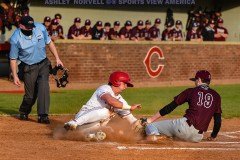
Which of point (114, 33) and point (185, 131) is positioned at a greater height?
point (114, 33)

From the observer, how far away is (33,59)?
12.4 m

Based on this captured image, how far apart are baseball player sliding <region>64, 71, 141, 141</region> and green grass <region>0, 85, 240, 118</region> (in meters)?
4.39

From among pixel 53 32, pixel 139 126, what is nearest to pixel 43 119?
pixel 139 126

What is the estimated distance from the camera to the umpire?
39.9 feet

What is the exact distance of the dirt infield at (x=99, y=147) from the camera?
Answer: 8938 millimetres

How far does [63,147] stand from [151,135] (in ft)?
4.68

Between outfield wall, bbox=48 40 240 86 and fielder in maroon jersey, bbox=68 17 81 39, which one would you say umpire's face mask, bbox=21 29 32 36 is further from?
fielder in maroon jersey, bbox=68 17 81 39

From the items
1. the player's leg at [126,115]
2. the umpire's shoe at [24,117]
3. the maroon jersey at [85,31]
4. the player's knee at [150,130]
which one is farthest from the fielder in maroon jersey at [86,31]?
the player's knee at [150,130]

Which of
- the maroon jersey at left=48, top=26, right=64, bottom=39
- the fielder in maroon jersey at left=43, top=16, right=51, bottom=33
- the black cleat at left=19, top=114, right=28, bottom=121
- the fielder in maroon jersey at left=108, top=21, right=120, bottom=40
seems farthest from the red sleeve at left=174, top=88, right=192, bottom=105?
the fielder in maroon jersey at left=108, top=21, right=120, bottom=40

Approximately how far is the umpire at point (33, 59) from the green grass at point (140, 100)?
2132mm

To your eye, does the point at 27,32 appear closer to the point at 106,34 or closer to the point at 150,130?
the point at 150,130

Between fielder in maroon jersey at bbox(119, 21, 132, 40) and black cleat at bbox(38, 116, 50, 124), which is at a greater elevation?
fielder in maroon jersey at bbox(119, 21, 132, 40)

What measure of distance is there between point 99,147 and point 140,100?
8.14 meters

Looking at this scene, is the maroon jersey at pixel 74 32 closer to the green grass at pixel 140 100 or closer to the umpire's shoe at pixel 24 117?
the green grass at pixel 140 100
